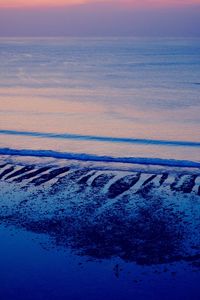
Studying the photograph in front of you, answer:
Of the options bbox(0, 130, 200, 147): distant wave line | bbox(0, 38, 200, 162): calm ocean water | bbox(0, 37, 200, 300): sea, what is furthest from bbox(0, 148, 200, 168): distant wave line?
bbox(0, 130, 200, 147): distant wave line

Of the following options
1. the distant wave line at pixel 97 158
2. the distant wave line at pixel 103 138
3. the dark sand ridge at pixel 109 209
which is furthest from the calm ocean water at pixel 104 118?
the dark sand ridge at pixel 109 209

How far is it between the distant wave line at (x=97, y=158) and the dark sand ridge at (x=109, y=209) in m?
0.81

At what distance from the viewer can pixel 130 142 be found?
14.0 meters

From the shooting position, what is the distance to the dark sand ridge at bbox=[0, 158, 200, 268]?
6.70 metres

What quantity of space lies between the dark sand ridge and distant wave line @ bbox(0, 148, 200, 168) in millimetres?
813

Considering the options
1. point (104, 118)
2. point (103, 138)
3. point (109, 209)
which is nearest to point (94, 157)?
point (103, 138)

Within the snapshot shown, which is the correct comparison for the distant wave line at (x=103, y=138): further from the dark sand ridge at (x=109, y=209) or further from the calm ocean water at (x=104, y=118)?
the dark sand ridge at (x=109, y=209)

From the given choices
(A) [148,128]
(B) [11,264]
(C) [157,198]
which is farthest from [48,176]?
(A) [148,128]

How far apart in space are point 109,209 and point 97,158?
3731 millimetres

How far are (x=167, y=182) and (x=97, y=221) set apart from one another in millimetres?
2738

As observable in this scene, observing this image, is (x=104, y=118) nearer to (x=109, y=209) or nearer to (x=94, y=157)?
(x=94, y=157)

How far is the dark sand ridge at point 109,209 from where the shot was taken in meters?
6.70

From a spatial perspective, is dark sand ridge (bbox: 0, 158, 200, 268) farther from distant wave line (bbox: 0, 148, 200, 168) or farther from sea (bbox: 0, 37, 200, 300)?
distant wave line (bbox: 0, 148, 200, 168)

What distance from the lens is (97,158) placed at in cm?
1178
